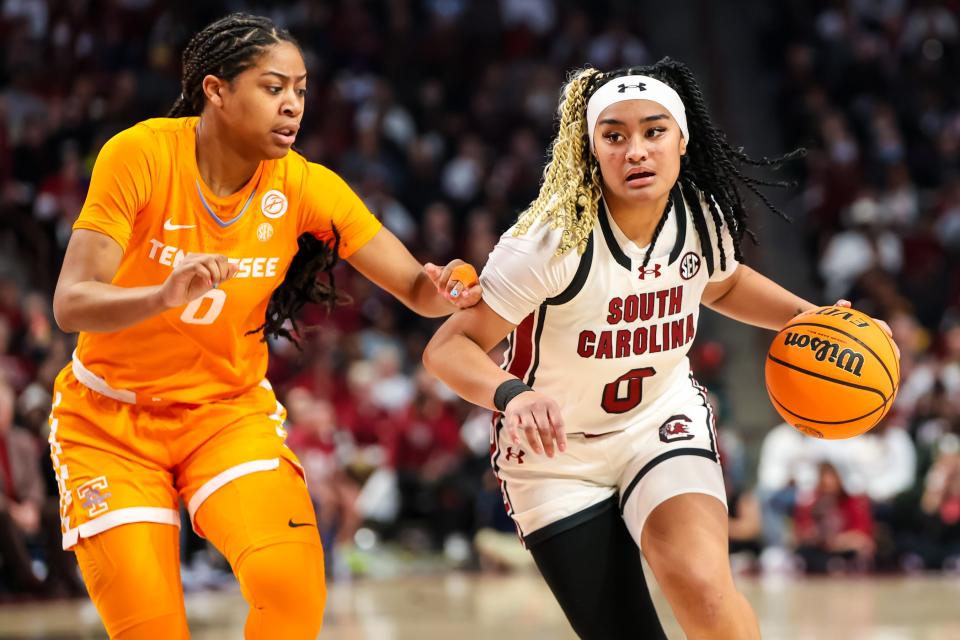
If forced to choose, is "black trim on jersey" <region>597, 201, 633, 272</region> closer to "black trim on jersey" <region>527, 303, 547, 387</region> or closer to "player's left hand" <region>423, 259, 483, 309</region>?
"black trim on jersey" <region>527, 303, 547, 387</region>

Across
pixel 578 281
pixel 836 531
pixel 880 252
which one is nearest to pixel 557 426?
pixel 578 281

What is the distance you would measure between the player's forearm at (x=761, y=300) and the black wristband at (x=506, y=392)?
3.39 ft

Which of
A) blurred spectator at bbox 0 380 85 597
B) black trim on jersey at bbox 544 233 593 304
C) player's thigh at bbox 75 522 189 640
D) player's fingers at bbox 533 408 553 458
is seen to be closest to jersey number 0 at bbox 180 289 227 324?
player's thigh at bbox 75 522 189 640

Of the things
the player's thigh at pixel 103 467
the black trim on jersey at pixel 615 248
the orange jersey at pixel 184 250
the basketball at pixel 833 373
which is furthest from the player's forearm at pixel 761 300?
the player's thigh at pixel 103 467

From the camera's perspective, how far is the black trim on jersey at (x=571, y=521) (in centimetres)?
395

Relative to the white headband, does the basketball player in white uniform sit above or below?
below

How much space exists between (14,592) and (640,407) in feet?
20.5

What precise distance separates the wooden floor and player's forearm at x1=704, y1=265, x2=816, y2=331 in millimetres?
3084

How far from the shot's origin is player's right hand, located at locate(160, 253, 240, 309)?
3283 mm

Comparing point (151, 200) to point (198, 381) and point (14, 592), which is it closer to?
point (198, 381)

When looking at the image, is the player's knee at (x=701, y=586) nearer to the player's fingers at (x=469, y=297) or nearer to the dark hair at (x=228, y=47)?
the player's fingers at (x=469, y=297)

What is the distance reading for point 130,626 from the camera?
3600 millimetres

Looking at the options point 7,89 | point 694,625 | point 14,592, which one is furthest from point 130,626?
point 7,89

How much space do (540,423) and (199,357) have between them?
1.17 metres
